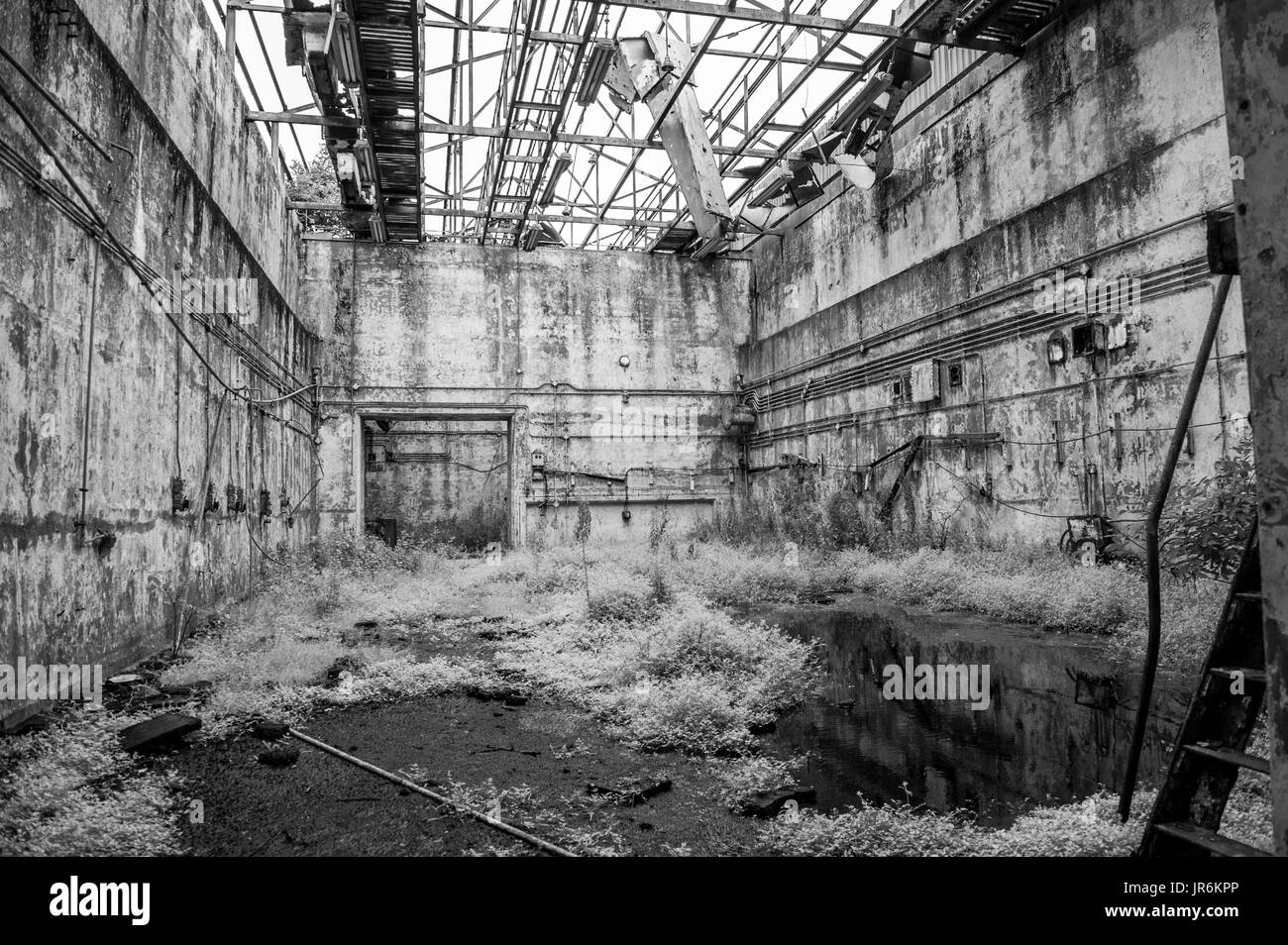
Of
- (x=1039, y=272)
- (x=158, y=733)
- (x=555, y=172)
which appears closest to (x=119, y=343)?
(x=158, y=733)

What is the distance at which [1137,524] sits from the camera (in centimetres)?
857

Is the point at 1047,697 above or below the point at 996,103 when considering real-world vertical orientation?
below

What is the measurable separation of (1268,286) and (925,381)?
33.8ft

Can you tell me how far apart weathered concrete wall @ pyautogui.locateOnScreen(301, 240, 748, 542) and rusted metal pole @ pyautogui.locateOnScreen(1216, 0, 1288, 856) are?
15259mm

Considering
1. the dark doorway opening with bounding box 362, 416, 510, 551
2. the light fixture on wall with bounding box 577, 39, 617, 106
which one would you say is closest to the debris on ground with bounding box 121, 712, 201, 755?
the light fixture on wall with bounding box 577, 39, 617, 106

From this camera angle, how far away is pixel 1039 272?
33.0 feet

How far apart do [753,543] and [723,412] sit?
448 cm

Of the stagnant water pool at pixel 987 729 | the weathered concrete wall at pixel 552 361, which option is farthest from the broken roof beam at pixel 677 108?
the stagnant water pool at pixel 987 729

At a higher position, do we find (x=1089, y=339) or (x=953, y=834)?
(x=1089, y=339)

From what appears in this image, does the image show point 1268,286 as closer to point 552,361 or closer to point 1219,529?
point 1219,529

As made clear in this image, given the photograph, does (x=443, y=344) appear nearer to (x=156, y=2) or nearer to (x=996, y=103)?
(x=156, y=2)

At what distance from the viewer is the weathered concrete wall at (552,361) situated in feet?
53.0
